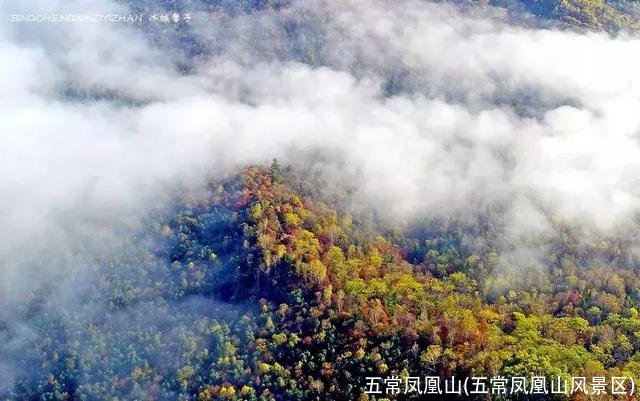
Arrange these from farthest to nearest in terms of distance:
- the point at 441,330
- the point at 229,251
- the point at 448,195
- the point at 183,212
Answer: the point at 448,195, the point at 183,212, the point at 229,251, the point at 441,330

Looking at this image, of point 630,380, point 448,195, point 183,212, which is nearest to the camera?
point 630,380

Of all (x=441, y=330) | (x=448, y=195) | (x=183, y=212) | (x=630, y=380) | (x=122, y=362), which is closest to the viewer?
(x=630, y=380)

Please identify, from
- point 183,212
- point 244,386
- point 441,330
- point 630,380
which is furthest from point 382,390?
point 183,212

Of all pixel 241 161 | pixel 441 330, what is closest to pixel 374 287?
pixel 441 330

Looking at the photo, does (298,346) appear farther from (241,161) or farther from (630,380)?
(241,161)

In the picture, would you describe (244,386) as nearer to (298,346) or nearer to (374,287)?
(298,346)

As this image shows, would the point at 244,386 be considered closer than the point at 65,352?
Yes

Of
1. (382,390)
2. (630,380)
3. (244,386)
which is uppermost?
(630,380)

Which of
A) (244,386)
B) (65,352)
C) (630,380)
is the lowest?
(65,352)

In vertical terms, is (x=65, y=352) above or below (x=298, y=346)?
below
